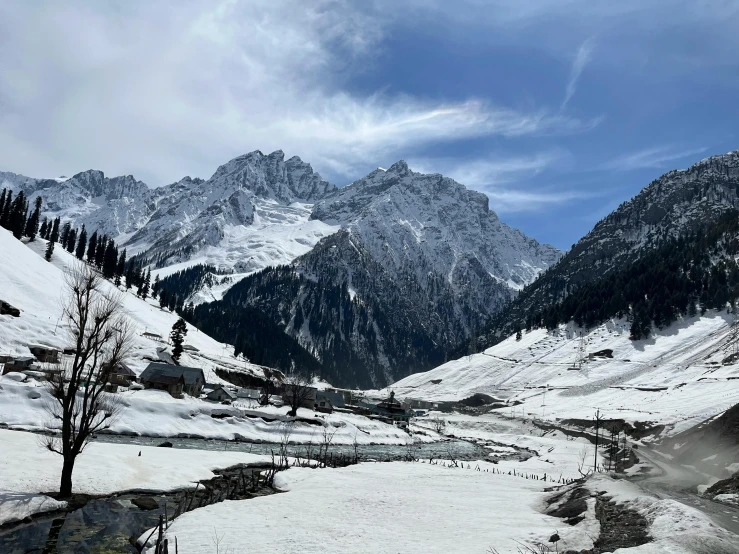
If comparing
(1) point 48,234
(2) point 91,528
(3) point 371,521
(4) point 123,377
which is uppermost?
(1) point 48,234

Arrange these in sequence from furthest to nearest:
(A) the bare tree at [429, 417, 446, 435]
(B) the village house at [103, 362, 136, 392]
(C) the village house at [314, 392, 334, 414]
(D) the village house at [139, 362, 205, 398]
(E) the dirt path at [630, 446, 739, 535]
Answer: (A) the bare tree at [429, 417, 446, 435]
(C) the village house at [314, 392, 334, 414]
(D) the village house at [139, 362, 205, 398]
(B) the village house at [103, 362, 136, 392]
(E) the dirt path at [630, 446, 739, 535]

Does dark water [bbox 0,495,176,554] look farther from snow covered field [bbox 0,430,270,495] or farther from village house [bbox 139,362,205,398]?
village house [bbox 139,362,205,398]

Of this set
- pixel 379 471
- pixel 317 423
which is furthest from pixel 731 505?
pixel 317 423

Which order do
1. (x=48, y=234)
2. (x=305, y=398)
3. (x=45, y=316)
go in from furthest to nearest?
1. (x=48, y=234)
2. (x=305, y=398)
3. (x=45, y=316)

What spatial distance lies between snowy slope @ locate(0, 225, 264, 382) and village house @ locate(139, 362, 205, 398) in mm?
9435

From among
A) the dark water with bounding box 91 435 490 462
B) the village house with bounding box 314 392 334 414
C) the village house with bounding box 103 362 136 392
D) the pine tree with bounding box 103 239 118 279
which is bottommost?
the dark water with bounding box 91 435 490 462

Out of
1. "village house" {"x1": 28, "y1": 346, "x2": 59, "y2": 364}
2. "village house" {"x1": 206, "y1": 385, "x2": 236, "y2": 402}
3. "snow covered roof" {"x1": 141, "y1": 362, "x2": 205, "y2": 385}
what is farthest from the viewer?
"village house" {"x1": 206, "y1": 385, "x2": 236, "y2": 402}

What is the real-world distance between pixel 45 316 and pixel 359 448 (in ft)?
232

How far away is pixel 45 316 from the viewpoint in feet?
331

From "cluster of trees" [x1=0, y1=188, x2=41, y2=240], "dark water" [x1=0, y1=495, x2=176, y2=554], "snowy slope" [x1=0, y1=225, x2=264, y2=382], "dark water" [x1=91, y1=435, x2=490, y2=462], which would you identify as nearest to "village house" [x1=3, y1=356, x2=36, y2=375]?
"snowy slope" [x1=0, y1=225, x2=264, y2=382]

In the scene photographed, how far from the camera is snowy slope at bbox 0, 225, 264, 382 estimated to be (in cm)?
8975

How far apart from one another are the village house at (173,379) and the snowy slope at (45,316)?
9.44 meters

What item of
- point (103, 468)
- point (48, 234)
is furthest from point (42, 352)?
point (48, 234)

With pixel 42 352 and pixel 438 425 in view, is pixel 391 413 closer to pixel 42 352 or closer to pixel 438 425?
pixel 438 425
